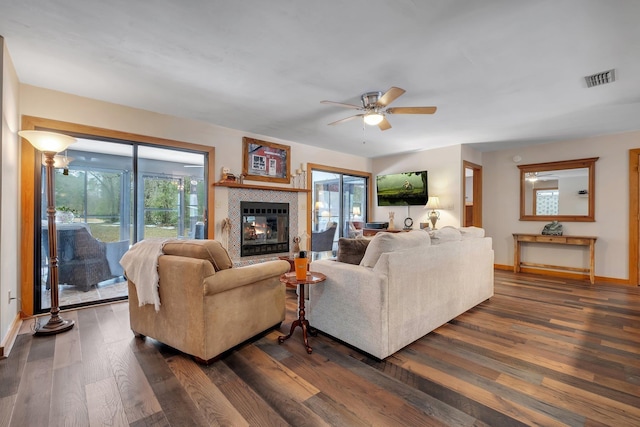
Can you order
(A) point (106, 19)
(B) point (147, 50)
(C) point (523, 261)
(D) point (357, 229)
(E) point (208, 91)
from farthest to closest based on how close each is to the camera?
(D) point (357, 229) → (C) point (523, 261) → (E) point (208, 91) → (B) point (147, 50) → (A) point (106, 19)

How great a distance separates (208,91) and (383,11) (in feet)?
6.87

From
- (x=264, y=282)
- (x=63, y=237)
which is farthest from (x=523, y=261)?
(x=63, y=237)

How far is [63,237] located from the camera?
344 cm

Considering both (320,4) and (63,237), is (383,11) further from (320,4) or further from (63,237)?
(63,237)

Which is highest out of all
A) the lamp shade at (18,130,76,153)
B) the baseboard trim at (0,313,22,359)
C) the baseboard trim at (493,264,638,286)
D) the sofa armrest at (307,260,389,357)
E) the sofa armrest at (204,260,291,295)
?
the lamp shade at (18,130,76,153)

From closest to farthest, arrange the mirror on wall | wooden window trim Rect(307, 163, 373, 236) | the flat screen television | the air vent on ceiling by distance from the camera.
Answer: the air vent on ceiling < the mirror on wall < wooden window trim Rect(307, 163, 373, 236) < the flat screen television

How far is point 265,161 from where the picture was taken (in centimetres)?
511

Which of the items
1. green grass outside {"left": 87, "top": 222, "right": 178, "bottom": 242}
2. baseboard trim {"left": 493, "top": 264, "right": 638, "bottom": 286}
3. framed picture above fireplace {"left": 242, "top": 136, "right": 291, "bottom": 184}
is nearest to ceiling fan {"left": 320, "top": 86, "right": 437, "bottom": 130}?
framed picture above fireplace {"left": 242, "top": 136, "right": 291, "bottom": 184}

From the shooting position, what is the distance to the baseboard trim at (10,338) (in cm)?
222

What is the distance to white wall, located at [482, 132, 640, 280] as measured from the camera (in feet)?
15.4

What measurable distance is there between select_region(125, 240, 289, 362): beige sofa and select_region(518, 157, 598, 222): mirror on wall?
541cm

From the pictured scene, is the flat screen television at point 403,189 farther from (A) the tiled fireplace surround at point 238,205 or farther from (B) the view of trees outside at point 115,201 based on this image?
(B) the view of trees outside at point 115,201

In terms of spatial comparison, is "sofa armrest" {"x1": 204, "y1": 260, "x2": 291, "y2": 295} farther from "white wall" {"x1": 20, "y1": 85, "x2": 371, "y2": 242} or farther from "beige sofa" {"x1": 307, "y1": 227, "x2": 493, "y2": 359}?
"white wall" {"x1": 20, "y1": 85, "x2": 371, "y2": 242}

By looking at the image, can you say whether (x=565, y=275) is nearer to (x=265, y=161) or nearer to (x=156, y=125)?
(x=265, y=161)
